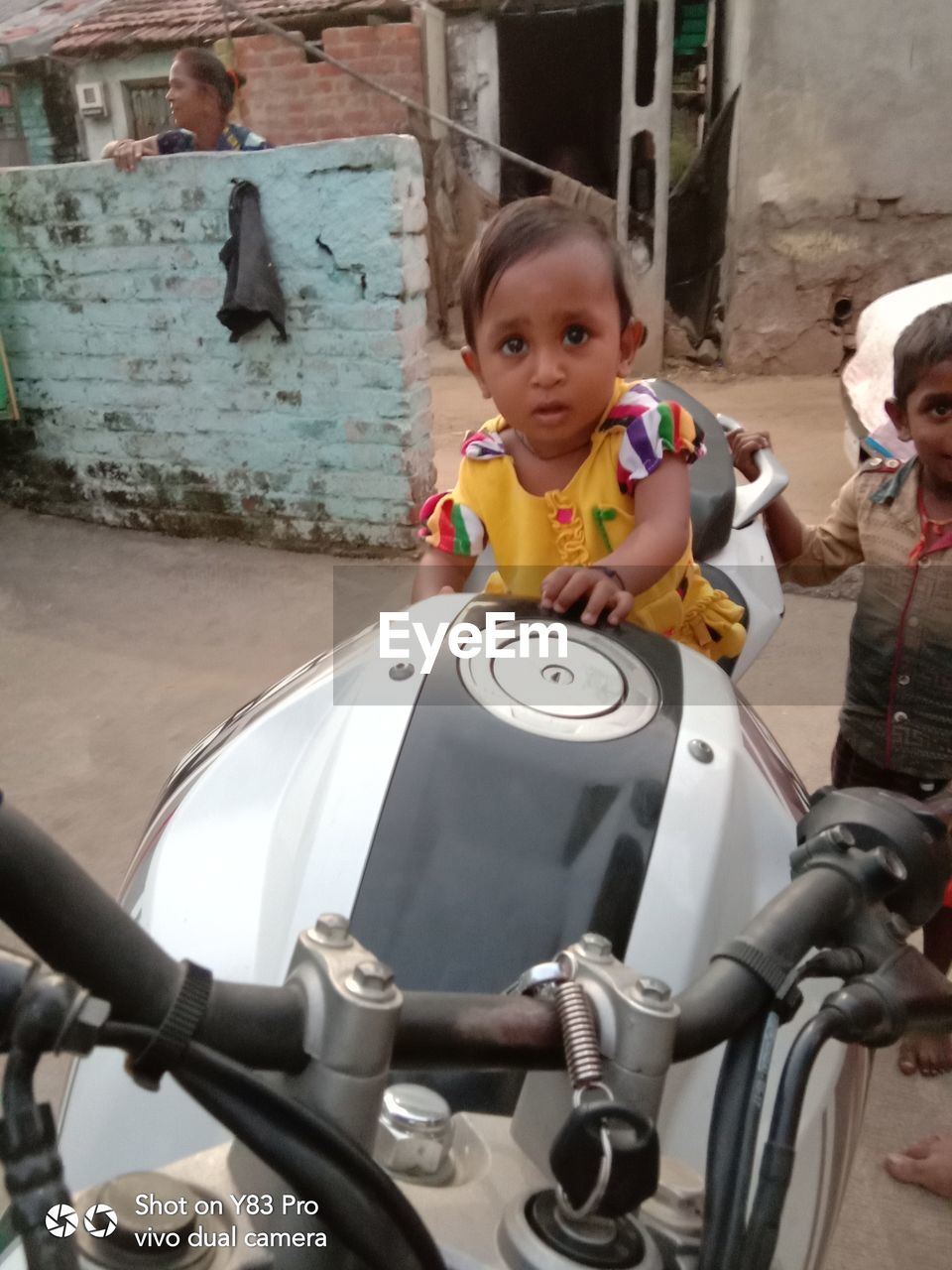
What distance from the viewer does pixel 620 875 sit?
796mm

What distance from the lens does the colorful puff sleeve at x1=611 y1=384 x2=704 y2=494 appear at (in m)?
1.34

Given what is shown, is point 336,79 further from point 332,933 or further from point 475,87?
point 332,933

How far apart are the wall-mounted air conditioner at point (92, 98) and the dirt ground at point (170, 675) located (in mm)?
6455

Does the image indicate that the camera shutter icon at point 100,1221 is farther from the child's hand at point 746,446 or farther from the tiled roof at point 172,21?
the tiled roof at point 172,21

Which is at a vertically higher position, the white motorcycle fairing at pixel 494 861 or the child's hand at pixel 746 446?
the white motorcycle fairing at pixel 494 861

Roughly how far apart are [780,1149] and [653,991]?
0.10 meters

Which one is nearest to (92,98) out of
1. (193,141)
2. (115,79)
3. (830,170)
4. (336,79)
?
(115,79)

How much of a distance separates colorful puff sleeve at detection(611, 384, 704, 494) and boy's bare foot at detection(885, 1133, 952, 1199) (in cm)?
110

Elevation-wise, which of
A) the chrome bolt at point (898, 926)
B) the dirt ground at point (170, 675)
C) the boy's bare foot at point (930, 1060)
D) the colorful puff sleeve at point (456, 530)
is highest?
the chrome bolt at point (898, 926)

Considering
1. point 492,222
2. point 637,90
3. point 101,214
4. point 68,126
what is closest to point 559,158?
point 637,90

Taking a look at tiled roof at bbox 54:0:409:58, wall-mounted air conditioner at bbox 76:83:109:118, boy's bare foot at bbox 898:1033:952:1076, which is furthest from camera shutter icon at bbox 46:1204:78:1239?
wall-mounted air conditioner at bbox 76:83:109:118

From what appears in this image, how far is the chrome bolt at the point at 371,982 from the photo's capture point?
1.48 feet

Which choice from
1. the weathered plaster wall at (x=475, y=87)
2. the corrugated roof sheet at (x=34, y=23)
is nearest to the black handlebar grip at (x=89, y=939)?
the weathered plaster wall at (x=475, y=87)

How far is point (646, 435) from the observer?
1.34 m
